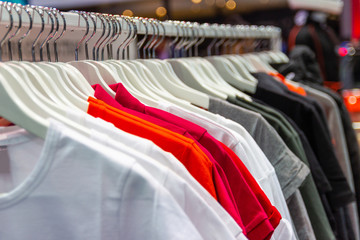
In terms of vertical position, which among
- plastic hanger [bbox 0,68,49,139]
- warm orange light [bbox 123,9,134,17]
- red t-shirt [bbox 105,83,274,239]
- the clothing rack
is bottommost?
red t-shirt [bbox 105,83,274,239]

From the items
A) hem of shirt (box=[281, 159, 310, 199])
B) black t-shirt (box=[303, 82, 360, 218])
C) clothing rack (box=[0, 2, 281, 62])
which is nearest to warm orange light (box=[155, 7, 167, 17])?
clothing rack (box=[0, 2, 281, 62])

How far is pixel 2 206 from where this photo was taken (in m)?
0.61

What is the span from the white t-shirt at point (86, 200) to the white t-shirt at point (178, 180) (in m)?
0.03

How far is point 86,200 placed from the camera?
1.96 ft

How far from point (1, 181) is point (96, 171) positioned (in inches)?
9.8

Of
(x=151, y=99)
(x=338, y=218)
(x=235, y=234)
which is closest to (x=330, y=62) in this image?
(x=338, y=218)

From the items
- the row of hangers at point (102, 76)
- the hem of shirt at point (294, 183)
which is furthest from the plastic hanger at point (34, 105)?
the hem of shirt at point (294, 183)

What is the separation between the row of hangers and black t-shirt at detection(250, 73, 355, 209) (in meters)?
0.09

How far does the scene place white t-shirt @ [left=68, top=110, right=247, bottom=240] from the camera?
0.59m

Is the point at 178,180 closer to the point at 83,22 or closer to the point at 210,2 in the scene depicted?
the point at 83,22

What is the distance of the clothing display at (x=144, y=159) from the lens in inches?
23.0

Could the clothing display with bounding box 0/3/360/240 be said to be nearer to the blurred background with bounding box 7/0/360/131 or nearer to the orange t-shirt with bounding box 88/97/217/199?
the orange t-shirt with bounding box 88/97/217/199

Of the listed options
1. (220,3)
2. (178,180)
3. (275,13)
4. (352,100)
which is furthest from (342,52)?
(178,180)

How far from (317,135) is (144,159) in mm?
793
